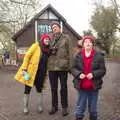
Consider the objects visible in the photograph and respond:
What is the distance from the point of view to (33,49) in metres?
9.99

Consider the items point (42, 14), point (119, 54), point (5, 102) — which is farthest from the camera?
point (119, 54)

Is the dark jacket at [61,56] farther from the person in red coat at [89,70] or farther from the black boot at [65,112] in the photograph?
the person in red coat at [89,70]

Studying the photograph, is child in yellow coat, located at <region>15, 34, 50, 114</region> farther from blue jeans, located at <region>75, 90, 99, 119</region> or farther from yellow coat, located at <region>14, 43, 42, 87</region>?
blue jeans, located at <region>75, 90, 99, 119</region>

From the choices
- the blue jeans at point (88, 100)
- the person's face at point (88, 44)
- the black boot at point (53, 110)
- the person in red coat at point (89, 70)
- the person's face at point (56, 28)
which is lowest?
the black boot at point (53, 110)

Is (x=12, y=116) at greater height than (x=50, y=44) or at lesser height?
lesser

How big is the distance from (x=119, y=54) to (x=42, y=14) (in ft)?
60.5

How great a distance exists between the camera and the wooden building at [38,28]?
165 feet

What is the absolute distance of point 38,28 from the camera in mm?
52031

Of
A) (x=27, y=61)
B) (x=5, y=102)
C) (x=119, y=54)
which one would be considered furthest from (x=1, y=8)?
(x=119, y=54)

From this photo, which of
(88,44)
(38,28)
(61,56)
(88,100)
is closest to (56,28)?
(61,56)

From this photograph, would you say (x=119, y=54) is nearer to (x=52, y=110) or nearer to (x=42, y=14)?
(x=42, y=14)

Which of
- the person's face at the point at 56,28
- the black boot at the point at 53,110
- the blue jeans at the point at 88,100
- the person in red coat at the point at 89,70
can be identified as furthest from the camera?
the black boot at the point at 53,110

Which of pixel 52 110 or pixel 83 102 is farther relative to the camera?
pixel 52 110

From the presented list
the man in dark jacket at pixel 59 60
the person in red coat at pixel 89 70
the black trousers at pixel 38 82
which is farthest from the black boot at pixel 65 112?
the person in red coat at pixel 89 70
